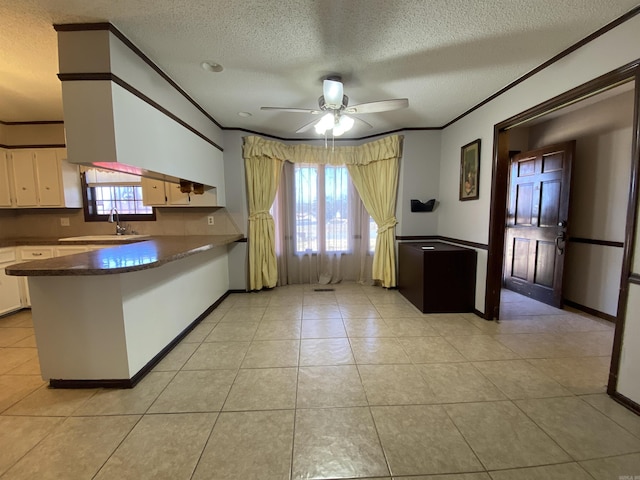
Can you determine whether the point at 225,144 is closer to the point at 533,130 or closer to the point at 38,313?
the point at 38,313

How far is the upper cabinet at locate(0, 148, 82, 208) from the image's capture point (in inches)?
136

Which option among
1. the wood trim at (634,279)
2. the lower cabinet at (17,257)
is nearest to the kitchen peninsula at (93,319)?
the lower cabinet at (17,257)

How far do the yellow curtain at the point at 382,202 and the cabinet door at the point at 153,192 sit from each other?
2.67 m

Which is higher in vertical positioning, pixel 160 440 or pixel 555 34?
pixel 555 34

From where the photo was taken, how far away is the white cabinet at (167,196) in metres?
3.49

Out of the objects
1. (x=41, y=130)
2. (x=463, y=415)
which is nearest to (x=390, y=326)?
(x=463, y=415)

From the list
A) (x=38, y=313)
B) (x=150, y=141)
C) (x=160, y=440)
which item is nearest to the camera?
(x=160, y=440)

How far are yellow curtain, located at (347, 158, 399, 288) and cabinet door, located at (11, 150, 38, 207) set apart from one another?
14.1 feet

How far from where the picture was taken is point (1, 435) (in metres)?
1.49

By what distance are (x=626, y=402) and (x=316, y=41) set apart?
10.2ft

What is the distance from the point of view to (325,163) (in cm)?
418

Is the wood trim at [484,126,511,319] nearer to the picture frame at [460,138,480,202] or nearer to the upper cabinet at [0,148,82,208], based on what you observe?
the picture frame at [460,138,480,202]

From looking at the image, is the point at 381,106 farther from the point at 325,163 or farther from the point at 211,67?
the point at 325,163

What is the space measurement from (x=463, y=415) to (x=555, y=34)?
8.55ft
